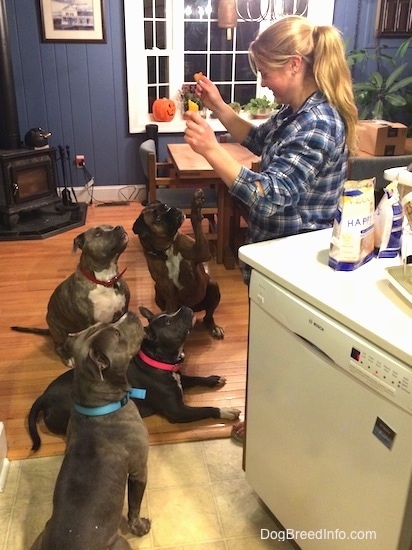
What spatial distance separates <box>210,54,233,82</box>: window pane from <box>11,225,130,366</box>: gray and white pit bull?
3.36 m

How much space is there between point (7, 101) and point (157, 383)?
3269mm

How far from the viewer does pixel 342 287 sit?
131cm

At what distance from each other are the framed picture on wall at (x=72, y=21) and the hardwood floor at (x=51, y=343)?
1.82 m

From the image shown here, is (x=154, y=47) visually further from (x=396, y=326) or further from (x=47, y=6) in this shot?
(x=396, y=326)

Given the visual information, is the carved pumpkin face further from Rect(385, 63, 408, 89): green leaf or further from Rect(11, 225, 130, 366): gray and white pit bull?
Rect(11, 225, 130, 366): gray and white pit bull

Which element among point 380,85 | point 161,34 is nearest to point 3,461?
point 161,34

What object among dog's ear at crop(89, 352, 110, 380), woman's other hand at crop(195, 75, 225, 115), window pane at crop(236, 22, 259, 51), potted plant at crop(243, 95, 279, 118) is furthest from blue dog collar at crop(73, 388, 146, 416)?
window pane at crop(236, 22, 259, 51)

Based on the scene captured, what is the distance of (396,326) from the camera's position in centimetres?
113

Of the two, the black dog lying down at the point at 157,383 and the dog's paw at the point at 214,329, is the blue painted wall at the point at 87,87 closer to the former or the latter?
the dog's paw at the point at 214,329

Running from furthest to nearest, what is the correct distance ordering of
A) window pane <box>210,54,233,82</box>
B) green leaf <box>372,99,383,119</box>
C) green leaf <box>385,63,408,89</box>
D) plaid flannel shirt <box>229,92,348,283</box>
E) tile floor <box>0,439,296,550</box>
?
window pane <box>210,54,233,82</box>
green leaf <box>372,99,383,119</box>
green leaf <box>385,63,408,89</box>
tile floor <box>0,439,296,550</box>
plaid flannel shirt <box>229,92,348,283</box>

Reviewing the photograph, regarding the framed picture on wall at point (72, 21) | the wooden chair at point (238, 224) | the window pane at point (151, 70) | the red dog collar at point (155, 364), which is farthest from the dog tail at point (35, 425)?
the window pane at point (151, 70)

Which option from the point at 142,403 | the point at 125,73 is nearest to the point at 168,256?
the point at 142,403

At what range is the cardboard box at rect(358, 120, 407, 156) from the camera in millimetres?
3926

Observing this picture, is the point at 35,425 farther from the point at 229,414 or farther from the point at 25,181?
the point at 25,181
